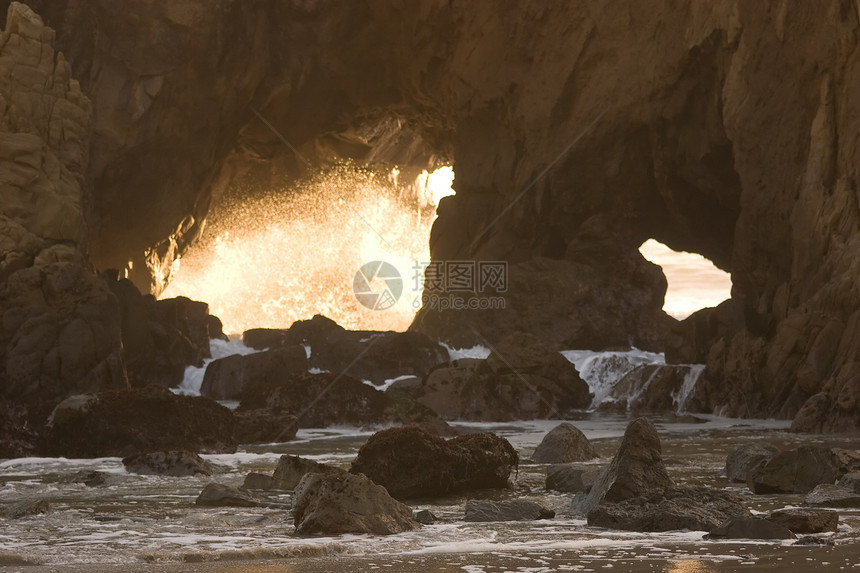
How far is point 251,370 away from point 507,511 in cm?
2048

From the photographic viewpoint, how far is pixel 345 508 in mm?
7164

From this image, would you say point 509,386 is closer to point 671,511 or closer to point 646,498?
point 646,498

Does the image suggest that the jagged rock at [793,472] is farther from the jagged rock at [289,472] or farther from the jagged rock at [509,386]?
the jagged rock at [509,386]

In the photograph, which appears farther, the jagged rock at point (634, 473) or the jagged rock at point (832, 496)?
the jagged rock at point (832, 496)

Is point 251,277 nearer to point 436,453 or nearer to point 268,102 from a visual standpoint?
point 268,102

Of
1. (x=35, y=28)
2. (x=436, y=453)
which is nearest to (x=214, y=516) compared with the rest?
(x=436, y=453)

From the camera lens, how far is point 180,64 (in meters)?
33.2

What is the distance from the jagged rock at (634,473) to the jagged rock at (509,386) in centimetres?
1446

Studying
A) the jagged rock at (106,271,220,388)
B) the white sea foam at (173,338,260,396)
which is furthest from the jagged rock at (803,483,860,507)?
the jagged rock at (106,271,220,388)

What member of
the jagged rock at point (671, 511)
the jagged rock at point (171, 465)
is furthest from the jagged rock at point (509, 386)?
the jagged rock at point (671, 511)

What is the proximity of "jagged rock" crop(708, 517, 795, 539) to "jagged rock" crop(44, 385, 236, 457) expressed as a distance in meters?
9.52

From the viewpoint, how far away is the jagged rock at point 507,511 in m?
7.71

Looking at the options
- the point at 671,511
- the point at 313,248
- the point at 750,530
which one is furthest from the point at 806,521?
the point at 313,248

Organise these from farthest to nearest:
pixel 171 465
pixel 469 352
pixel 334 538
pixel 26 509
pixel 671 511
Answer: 1. pixel 469 352
2. pixel 171 465
3. pixel 26 509
4. pixel 671 511
5. pixel 334 538
